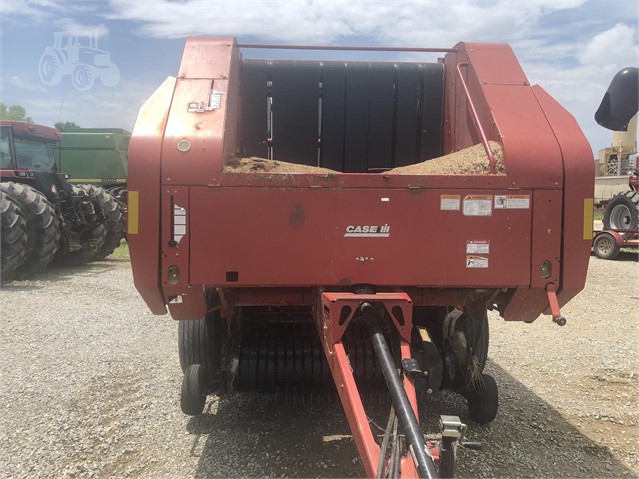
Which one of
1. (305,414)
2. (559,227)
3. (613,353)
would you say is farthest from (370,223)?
(613,353)

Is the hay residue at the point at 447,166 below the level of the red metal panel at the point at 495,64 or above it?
below

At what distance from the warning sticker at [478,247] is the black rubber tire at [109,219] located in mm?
9351

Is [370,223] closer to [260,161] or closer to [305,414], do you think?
[260,161]

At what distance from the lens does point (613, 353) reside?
5023mm

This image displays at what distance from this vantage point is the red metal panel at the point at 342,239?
263cm

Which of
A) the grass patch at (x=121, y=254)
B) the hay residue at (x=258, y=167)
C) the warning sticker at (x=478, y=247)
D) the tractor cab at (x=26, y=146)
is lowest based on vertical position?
the grass patch at (x=121, y=254)

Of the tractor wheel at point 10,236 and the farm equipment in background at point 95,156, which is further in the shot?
the farm equipment in background at point 95,156

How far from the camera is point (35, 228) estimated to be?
8.49m

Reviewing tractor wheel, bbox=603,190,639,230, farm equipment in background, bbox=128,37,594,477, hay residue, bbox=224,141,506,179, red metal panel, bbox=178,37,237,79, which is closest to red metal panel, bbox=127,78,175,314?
farm equipment in background, bbox=128,37,594,477

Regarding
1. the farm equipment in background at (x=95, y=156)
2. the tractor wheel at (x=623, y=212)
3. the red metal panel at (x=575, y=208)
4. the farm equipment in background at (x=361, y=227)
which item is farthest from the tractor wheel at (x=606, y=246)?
the farm equipment in background at (x=95, y=156)

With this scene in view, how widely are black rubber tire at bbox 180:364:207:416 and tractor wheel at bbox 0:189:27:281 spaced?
5.85 metres

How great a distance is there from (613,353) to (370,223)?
3.60 m

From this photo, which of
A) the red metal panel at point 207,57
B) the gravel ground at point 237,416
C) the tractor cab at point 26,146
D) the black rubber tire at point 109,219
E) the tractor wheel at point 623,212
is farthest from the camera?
the tractor wheel at point 623,212

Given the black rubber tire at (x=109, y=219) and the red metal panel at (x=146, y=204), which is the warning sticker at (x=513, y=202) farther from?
the black rubber tire at (x=109, y=219)
